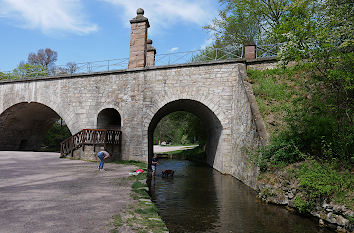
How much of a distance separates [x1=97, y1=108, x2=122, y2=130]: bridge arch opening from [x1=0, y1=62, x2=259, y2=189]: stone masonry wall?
13.3 inches

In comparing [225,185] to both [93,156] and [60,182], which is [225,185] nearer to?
[60,182]

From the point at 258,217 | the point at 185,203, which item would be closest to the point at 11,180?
the point at 185,203

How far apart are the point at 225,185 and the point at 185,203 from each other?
10.3 ft

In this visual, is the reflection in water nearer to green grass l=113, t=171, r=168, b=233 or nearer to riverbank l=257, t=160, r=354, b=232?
riverbank l=257, t=160, r=354, b=232

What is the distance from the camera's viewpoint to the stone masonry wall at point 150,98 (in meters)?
11.9

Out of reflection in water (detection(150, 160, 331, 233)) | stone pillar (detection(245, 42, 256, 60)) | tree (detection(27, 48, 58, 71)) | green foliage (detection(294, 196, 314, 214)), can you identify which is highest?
tree (detection(27, 48, 58, 71))

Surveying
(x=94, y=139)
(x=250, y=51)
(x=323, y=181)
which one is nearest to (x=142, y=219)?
(x=323, y=181)

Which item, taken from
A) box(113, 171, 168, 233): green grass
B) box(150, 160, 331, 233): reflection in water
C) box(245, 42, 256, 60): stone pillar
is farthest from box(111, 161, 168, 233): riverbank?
box(245, 42, 256, 60): stone pillar

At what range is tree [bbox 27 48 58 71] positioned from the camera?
39875mm

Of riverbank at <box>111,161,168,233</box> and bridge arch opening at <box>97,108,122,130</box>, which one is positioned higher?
bridge arch opening at <box>97,108,122,130</box>

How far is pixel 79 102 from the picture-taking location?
1547 centimetres

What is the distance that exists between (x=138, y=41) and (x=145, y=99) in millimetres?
3650

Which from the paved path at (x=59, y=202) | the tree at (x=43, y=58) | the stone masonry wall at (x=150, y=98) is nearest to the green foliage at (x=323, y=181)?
the stone masonry wall at (x=150, y=98)

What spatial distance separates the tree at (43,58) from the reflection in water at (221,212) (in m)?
38.7
